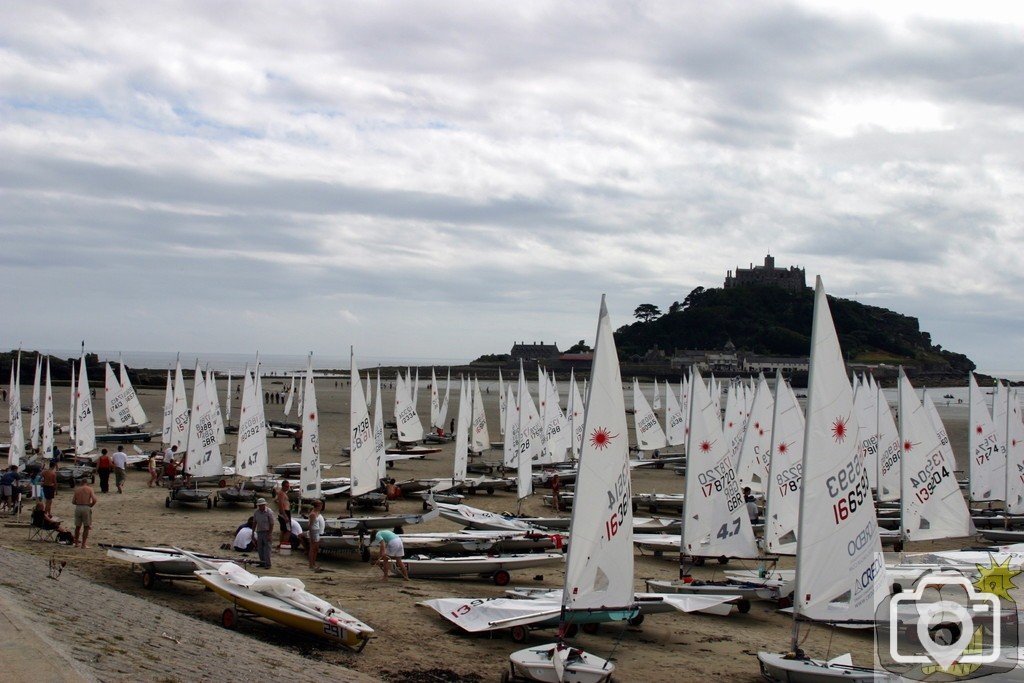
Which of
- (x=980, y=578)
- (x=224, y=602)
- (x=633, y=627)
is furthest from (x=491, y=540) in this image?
(x=980, y=578)

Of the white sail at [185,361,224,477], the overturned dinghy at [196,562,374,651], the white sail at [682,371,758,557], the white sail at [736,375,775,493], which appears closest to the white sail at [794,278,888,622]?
the white sail at [682,371,758,557]

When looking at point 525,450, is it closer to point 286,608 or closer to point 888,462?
point 888,462

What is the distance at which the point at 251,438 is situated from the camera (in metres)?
23.2

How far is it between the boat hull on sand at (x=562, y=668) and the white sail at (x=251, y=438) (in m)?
14.4

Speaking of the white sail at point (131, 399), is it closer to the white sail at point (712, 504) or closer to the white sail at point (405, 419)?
the white sail at point (405, 419)

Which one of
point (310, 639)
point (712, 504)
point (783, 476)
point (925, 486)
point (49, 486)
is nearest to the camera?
point (310, 639)

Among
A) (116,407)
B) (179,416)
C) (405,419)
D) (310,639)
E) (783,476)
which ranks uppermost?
(116,407)

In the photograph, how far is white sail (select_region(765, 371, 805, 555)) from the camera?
16.8m

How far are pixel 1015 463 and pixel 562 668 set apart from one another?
18.4 m

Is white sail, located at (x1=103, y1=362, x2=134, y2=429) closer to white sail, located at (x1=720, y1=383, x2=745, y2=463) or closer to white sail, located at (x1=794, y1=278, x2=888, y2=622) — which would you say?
white sail, located at (x1=720, y1=383, x2=745, y2=463)

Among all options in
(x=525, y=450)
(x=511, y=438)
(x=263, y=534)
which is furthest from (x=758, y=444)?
(x=263, y=534)

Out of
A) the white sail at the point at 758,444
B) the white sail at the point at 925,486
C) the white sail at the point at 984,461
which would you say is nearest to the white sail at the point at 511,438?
the white sail at the point at 758,444

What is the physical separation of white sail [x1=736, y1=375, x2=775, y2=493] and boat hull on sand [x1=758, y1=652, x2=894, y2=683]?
12.2 metres

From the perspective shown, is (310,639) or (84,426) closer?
(310,639)
